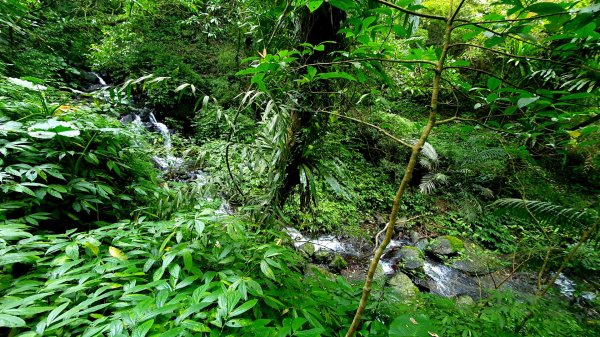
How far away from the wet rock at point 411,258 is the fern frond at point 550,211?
8.99 feet

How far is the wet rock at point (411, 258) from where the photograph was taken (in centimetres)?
442

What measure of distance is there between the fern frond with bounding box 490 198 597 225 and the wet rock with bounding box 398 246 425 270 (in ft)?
8.99

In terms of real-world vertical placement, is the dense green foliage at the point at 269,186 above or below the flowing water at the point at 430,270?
above

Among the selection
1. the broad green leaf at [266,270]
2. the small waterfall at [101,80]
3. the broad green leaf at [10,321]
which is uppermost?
the broad green leaf at [266,270]

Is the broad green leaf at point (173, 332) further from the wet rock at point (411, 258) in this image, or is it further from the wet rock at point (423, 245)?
the wet rock at point (423, 245)

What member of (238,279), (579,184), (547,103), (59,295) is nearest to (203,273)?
(238,279)

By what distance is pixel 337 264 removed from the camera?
420 cm

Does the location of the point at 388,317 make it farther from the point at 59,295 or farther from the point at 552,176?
the point at 552,176

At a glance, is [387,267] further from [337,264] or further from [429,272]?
[337,264]

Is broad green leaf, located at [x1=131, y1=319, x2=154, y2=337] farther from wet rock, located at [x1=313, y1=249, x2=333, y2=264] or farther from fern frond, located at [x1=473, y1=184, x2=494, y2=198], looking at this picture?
fern frond, located at [x1=473, y1=184, x2=494, y2=198]

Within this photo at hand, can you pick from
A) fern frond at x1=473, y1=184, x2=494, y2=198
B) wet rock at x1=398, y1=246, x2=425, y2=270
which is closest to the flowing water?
wet rock at x1=398, y1=246, x2=425, y2=270

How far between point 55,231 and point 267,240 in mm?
1203

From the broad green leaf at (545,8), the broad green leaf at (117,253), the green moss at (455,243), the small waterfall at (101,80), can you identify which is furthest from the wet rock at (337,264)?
the small waterfall at (101,80)

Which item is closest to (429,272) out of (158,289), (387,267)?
(387,267)
